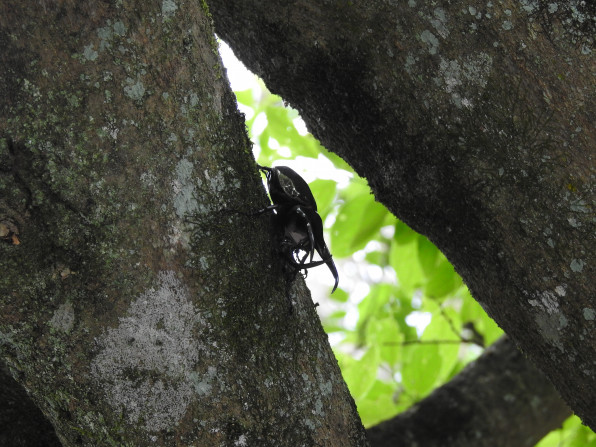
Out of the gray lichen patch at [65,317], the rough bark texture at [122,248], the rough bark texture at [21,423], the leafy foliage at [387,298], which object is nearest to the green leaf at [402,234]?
the leafy foliage at [387,298]

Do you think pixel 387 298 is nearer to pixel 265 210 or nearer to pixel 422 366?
pixel 422 366

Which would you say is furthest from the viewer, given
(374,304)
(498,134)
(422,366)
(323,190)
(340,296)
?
(340,296)

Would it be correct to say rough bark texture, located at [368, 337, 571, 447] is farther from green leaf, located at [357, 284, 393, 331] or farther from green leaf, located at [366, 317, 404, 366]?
green leaf, located at [357, 284, 393, 331]

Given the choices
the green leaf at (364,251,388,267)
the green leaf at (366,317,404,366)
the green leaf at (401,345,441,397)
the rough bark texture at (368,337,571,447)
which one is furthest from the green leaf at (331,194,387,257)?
the green leaf at (364,251,388,267)

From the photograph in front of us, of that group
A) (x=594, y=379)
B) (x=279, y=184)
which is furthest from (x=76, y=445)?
(x=594, y=379)

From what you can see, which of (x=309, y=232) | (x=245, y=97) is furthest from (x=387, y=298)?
(x=309, y=232)

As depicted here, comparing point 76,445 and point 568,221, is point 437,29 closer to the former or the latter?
point 568,221
